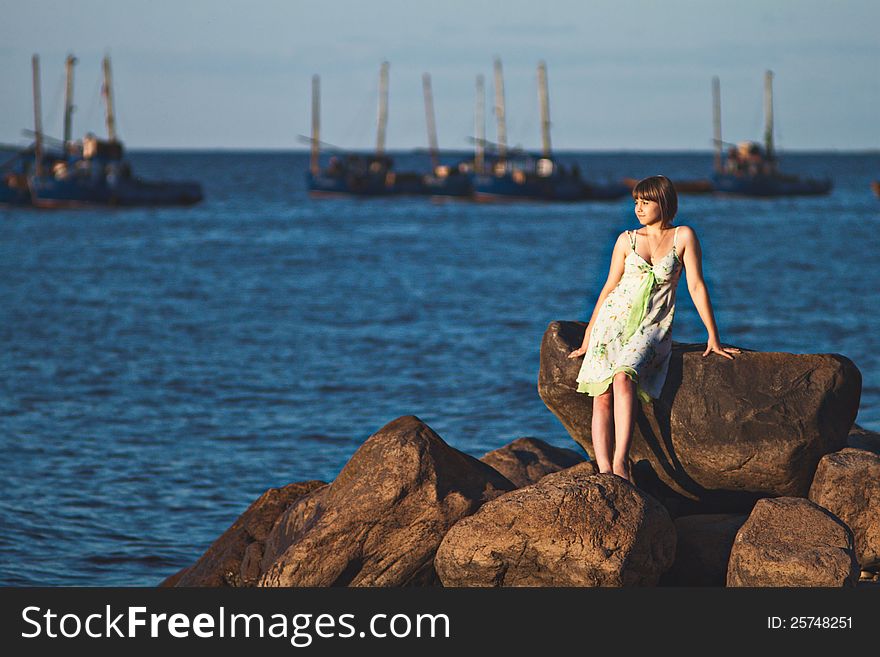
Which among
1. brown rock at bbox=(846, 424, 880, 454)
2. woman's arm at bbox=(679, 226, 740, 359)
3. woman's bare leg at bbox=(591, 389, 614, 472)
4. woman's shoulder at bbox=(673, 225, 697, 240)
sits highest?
woman's shoulder at bbox=(673, 225, 697, 240)

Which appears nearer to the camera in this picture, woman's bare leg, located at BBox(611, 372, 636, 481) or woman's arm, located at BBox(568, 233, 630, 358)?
woman's bare leg, located at BBox(611, 372, 636, 481)

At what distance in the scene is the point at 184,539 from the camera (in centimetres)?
1233

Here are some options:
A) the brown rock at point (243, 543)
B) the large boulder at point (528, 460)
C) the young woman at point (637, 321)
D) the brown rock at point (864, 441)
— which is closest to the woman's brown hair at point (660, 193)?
the young woman at point (637, 321)

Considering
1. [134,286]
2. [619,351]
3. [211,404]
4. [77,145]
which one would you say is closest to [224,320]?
[134,286]

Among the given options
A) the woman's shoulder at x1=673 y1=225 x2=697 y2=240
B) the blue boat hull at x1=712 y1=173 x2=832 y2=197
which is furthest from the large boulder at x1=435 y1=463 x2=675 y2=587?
the blue boat hull at x1=712 y1=173 x2=832 y2=197

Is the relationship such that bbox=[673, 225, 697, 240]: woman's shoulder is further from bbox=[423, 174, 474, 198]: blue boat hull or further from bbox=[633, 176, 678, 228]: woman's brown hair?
bbox=[423, 174, 474, 198]: blue boat hull

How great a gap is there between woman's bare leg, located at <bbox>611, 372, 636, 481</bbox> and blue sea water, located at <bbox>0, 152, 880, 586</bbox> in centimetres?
469

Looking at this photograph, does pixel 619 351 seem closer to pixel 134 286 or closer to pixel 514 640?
pixel 514 640

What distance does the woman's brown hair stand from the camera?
8148 millimetres

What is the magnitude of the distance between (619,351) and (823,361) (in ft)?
4.43

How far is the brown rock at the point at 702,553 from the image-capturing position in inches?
311

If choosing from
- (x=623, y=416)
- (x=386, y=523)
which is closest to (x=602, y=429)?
(x=623, y=416)

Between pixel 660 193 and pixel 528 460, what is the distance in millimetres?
2868

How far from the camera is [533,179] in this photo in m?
94.1
